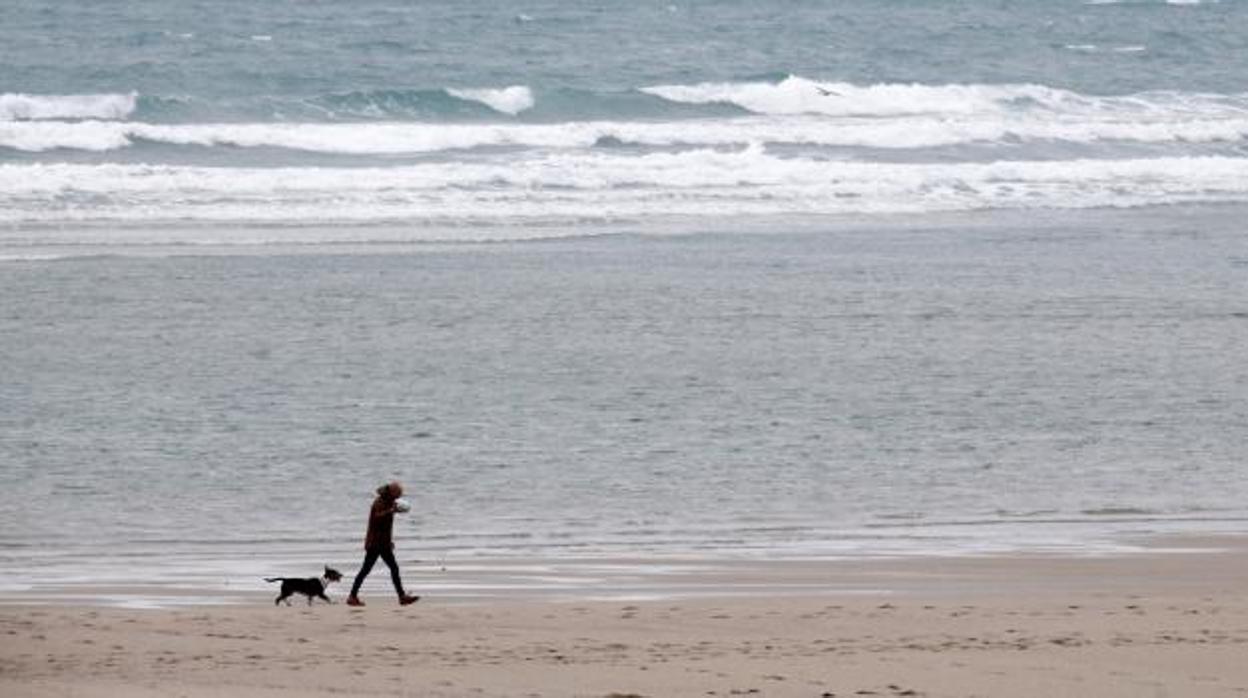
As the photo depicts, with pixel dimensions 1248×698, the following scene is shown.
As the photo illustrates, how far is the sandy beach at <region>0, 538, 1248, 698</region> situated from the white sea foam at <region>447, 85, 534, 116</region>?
36.5 meters

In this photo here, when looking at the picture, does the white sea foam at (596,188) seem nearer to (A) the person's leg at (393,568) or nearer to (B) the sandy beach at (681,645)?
(A) the person's leg at (393,568)

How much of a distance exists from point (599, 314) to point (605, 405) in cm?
487

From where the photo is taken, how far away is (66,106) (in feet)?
163

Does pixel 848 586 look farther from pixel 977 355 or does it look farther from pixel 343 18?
pixel 343 18

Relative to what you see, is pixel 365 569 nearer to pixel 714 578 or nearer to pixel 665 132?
pixel 714 578

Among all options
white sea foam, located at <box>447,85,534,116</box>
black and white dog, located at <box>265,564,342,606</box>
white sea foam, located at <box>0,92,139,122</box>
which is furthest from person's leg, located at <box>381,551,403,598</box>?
white sea foam, located at <box>447,85,534,116</box>

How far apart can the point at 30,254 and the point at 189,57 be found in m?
27.8

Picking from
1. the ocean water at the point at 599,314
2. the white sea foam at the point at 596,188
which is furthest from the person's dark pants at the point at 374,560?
the white sea foam at the point at 596,188

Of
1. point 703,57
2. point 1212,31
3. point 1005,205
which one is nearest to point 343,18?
point 703,57

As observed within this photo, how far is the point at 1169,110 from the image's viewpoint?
54.4 meters

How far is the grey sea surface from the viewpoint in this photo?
1731 centimetres

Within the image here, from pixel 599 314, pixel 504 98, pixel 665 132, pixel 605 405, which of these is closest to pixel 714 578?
pixel 605 405

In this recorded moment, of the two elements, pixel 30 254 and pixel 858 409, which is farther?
pixel 30 254

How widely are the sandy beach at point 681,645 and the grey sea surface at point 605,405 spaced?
147 cm
